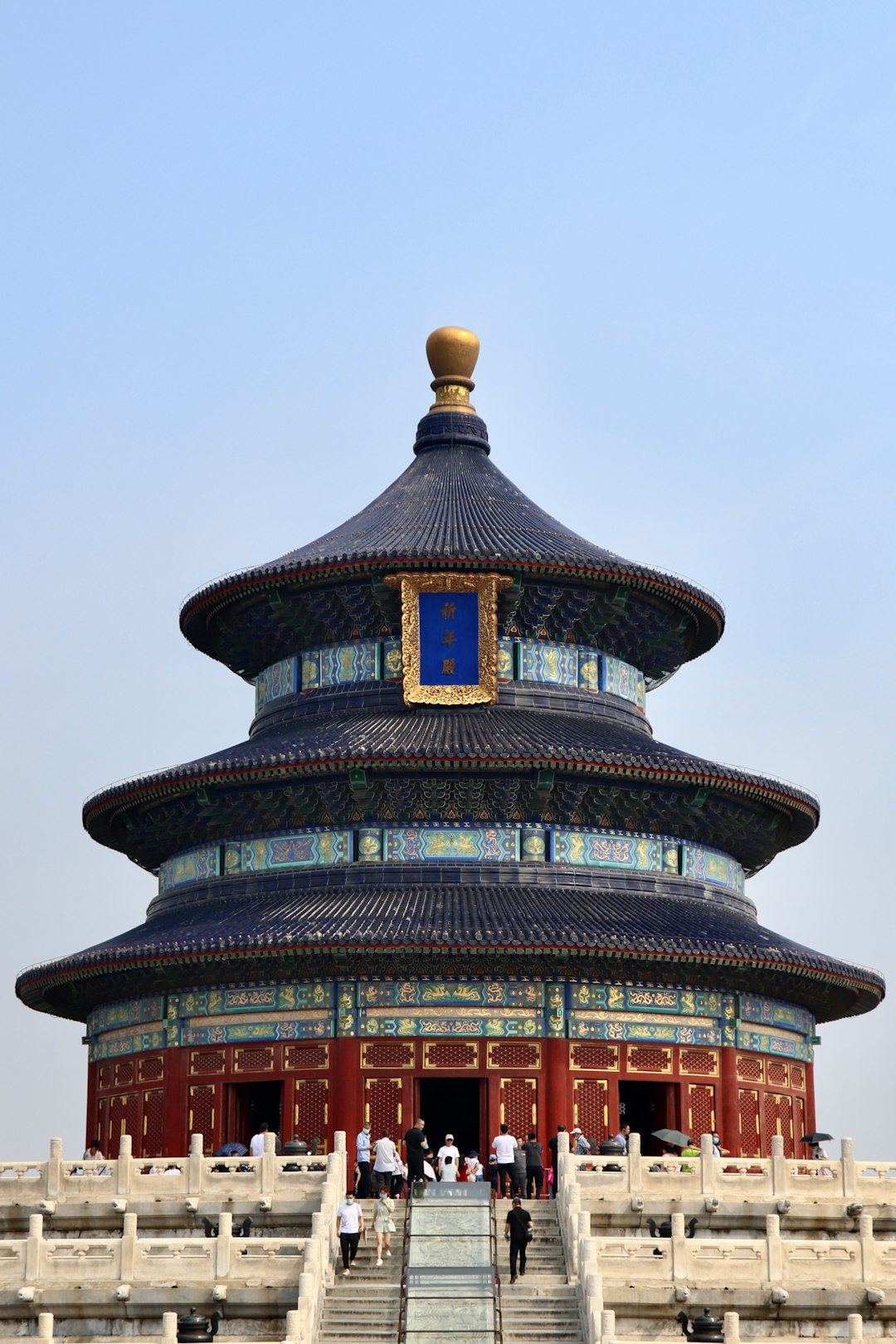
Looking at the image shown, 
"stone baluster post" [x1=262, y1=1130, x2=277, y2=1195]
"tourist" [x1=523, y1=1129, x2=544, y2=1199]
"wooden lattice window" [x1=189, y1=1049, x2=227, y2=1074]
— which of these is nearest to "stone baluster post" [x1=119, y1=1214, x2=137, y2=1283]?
"stone baluster post" [x1=262, y1=1130, x2=277, y2=1195]

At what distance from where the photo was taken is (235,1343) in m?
29.1

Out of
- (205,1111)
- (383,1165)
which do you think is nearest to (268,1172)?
(383,1165)

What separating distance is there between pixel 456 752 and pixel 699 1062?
322 inches

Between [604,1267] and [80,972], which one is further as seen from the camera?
[80,972]

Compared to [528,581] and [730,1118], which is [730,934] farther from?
[528,581]

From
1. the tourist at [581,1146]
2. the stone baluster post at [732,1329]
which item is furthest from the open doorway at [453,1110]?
the stone baluster post at [732,1329]

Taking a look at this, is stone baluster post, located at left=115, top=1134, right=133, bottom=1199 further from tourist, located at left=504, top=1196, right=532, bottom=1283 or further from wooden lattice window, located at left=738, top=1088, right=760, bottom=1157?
wooden lattice window, located at left=738, top=1088, right=760, bottom=1157

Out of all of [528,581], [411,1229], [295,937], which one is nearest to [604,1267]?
[411,1229]

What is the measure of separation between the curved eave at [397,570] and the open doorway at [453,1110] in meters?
11.4

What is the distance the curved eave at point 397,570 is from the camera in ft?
172

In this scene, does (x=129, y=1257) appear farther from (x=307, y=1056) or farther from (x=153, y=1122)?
(x=153, y=1122)

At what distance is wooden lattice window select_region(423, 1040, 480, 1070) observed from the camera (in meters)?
47.0

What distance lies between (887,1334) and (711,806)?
22.0 m

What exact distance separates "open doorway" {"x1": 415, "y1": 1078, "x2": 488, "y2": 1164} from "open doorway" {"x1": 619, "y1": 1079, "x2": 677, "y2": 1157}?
10.3ft
